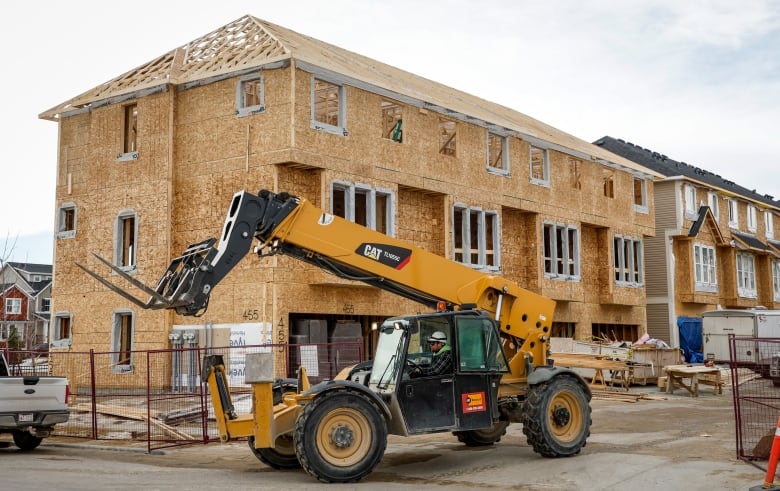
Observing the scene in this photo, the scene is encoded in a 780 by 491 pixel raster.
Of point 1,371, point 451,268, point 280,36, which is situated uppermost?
point 280,36

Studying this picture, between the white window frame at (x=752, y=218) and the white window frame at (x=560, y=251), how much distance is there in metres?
20.1

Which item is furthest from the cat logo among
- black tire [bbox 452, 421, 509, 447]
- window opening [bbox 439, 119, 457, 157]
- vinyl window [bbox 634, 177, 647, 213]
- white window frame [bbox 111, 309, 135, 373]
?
vinyl window [bbox 634, 177, 647, 213]

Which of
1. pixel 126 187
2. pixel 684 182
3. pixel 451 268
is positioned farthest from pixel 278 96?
pixel 684 182

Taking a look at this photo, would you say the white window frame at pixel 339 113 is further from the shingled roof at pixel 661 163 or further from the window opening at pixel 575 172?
the shingled roof at pixel 661 163

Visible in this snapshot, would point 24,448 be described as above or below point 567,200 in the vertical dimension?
below

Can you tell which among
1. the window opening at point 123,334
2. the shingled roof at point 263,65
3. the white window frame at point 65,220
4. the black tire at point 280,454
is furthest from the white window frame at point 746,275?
the black tire at point 280,454

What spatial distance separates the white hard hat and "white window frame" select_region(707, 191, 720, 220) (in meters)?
36.2

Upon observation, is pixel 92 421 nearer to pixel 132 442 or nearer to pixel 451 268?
pixel 132 442

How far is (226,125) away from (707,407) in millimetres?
14905

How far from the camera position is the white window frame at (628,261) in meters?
36.0

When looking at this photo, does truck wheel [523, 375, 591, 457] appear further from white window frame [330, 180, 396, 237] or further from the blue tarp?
the blue tarp

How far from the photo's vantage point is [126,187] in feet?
83.9

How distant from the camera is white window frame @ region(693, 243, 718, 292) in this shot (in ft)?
136

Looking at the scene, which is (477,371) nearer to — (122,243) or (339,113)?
(339,113)
